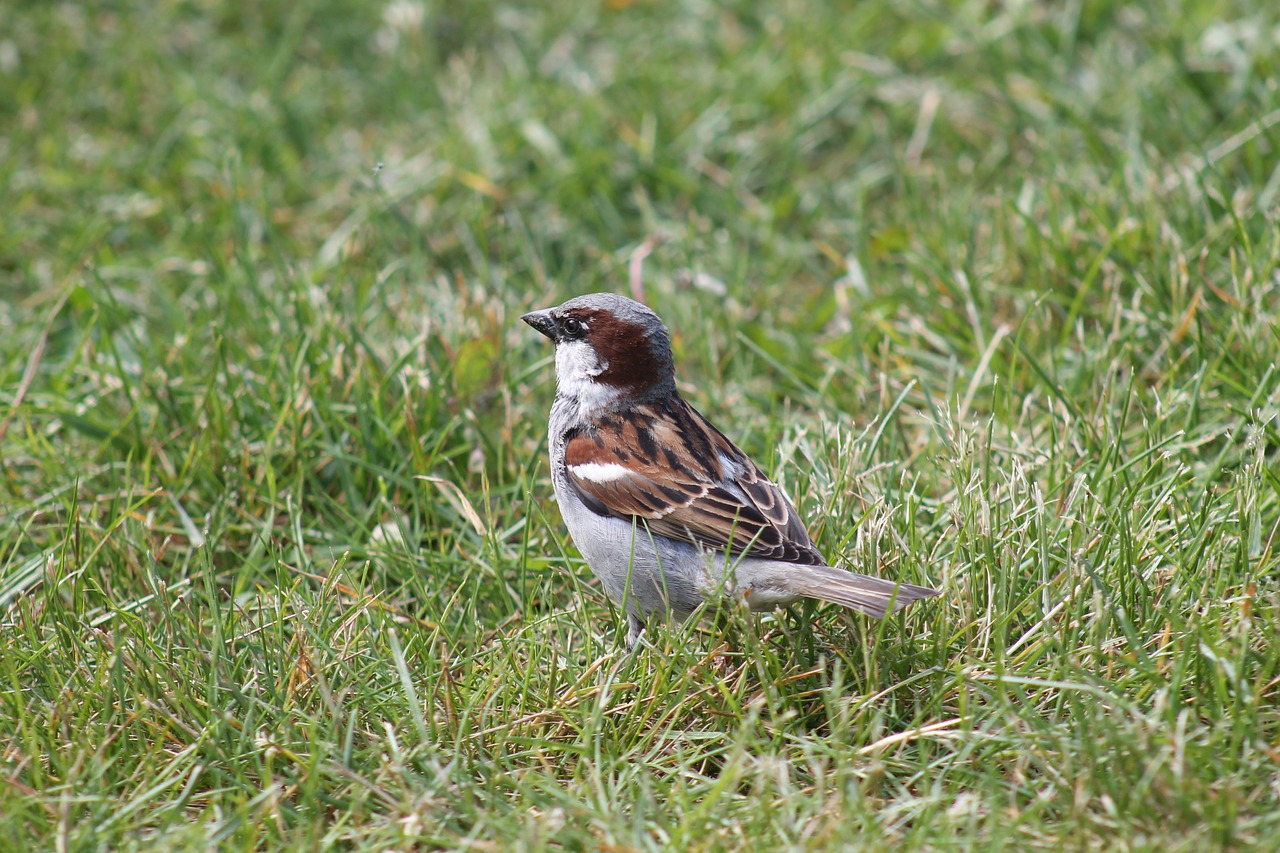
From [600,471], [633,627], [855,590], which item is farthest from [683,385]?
[855,590]

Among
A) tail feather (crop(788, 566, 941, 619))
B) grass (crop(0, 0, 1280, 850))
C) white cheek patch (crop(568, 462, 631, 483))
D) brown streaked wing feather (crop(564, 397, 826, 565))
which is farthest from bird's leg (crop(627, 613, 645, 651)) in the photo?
tail feather (crop(788, 566, 941, 619))

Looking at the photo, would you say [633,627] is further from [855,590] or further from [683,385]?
[683,385]

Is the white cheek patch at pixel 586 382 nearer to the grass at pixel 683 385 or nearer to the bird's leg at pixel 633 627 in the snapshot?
the grass at pixel 683 385

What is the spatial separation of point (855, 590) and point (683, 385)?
71.6 inches

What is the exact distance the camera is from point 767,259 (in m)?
5.53

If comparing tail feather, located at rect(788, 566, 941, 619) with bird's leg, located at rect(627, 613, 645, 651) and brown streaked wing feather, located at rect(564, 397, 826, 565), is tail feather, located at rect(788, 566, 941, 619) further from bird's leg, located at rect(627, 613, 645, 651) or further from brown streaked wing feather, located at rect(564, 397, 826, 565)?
bird's leg, located at rect(627, 613, 645, 651)

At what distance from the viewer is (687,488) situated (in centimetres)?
348

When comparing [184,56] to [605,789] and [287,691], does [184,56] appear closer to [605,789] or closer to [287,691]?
[287,691]

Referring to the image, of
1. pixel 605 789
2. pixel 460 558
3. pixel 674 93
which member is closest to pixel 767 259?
pixel 674 93

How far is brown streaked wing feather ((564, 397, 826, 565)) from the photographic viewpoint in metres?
Result: 3.30

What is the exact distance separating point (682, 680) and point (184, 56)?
5.28 m

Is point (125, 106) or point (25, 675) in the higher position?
point (125, 106)

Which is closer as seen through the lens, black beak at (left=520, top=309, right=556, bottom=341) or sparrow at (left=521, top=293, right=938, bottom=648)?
sparrow at (left=521, top=293, right=938, bottom=648)

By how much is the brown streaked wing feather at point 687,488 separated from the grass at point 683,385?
0.21m
